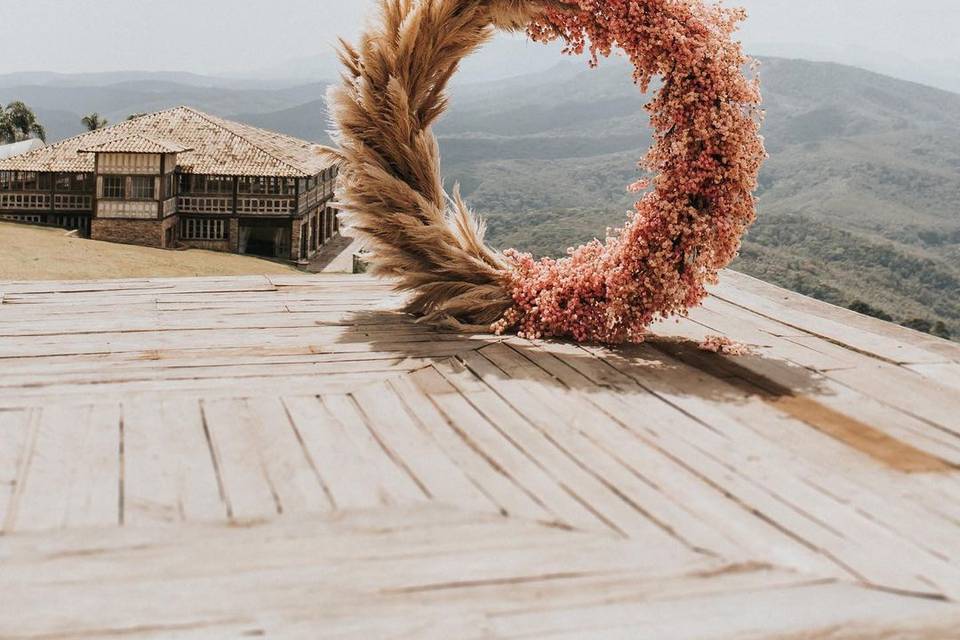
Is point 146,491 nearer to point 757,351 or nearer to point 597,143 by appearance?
point 757,351

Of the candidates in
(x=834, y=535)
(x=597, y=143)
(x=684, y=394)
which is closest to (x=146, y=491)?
(x=834, y=535)

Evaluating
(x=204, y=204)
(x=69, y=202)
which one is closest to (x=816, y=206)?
(x=204, y=204)

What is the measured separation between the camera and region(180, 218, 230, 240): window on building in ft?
177

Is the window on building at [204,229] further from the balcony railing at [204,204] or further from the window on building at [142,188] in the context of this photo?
the window on building at [142,188]

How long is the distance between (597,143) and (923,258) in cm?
10922

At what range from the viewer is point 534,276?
200 inches

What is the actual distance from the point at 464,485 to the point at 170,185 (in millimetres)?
51618

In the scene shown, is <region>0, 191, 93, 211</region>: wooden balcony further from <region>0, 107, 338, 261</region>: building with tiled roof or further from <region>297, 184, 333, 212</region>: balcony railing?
<region>297, 184, 333, 212</region>: balcony railing

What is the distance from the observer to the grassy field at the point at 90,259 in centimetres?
3972

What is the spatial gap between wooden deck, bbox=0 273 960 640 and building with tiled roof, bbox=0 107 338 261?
48.6 meters

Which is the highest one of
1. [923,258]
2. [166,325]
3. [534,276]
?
[534,276]

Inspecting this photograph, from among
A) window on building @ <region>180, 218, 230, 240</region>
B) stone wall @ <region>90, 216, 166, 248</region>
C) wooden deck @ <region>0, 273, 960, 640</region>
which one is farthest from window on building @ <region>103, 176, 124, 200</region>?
wooden deck @ <region>0, 273, 960, 640</region>

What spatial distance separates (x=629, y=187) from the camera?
15.3 feet

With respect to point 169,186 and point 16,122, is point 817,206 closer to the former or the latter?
point 16,122
